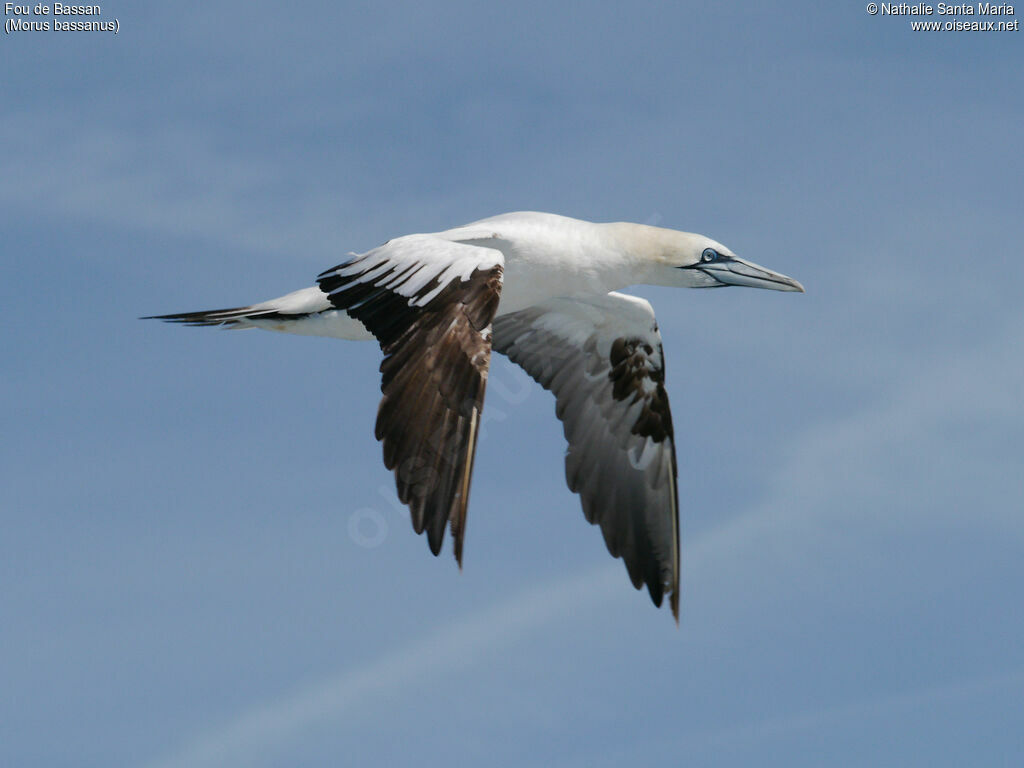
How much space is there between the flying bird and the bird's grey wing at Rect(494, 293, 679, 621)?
0.05 ft

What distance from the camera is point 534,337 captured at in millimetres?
15461

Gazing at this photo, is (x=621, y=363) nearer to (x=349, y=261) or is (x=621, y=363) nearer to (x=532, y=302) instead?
(x=532, y=302)

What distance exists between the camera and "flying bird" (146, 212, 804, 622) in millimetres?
10625

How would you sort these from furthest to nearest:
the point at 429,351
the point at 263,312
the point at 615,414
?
1. the point at 615,414
2. the point at 263,312
3. the point at 429,351

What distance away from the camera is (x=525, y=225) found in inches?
527

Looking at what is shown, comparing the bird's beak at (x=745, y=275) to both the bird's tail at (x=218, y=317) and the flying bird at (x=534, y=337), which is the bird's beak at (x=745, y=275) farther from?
the bird's tail at (x=218, y=317)

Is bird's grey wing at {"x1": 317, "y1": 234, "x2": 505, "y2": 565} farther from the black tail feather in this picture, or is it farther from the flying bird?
the black tail feather

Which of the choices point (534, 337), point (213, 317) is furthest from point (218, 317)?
point (534, 337)

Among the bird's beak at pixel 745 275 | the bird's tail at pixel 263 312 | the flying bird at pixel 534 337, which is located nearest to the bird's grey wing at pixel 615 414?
the flying bird at pixel 534 337

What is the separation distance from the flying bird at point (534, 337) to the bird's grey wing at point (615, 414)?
15 mm

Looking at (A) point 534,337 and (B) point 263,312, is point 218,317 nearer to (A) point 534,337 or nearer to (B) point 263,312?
(B) point 263,312

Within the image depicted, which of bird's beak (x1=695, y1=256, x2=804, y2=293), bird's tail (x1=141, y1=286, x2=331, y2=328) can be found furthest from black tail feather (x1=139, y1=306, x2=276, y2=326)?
bird's beak (x1=695, y1=256, x2=804, y2=293)

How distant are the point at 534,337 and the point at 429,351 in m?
4.47

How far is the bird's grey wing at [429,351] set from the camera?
34.1 feet
